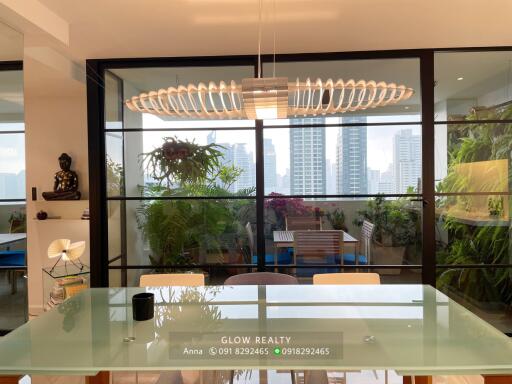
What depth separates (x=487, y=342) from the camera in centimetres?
138

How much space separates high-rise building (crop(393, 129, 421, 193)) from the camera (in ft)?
10.8

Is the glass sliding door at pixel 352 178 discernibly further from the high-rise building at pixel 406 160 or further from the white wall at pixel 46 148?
the white wall at pixel 46 148

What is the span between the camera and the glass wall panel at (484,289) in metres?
3.36

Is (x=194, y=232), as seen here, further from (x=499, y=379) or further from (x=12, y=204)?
(x=499, y=379)

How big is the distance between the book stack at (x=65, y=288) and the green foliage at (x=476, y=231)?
3396 millimetres

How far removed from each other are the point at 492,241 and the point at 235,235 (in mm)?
2443

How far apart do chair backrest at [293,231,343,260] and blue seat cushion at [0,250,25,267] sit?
2298mm

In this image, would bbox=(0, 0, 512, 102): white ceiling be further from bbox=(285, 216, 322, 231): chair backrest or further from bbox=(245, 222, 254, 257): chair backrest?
bbox=(245, 222, 254, 257): chair backrest

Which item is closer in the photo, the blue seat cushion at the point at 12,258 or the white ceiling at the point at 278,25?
the white ceiling at the point at 278,25

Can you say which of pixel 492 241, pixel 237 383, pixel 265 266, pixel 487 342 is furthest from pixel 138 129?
pixel 492 241

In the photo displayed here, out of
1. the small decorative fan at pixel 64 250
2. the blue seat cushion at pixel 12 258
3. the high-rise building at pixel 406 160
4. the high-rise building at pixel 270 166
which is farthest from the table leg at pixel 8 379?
the high-rise building at pixel 406 160

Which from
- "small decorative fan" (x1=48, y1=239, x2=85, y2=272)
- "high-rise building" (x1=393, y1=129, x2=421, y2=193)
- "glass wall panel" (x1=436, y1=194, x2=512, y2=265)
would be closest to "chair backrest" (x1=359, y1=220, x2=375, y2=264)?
"high-rise building" (x1=393, y1=129, x2=421, y2=193)

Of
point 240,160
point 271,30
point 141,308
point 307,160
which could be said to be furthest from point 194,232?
point 271,30

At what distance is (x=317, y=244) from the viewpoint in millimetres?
3395
